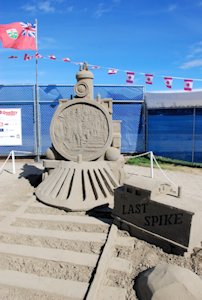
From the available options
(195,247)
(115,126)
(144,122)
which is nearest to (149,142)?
(144,122)

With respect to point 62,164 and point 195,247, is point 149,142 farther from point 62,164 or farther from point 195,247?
point 195,247

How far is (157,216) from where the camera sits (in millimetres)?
Answer: 3729

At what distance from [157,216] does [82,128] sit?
3451 mm

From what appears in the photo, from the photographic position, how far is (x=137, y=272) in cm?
328

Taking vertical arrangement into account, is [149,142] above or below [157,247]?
above

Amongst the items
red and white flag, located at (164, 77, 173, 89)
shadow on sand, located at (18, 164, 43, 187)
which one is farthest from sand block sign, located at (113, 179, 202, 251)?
red and white flag, located at (164, 77, 173, 89)

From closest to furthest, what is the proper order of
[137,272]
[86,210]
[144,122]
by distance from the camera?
[137,272], [86,210], [144,122]

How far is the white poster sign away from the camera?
11.6 meters

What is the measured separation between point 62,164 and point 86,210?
1461 mm

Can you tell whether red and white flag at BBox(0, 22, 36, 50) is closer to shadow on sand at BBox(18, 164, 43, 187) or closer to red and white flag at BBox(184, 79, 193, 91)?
shadow on sand at BBox(18, 164, 43, 187)

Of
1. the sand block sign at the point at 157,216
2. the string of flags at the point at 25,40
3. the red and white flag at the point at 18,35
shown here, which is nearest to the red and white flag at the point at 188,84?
the string of flags at the point at 25,40

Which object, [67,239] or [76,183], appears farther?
[76,183]

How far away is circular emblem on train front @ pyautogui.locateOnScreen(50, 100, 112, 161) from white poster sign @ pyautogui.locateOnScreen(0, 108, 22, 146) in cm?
545

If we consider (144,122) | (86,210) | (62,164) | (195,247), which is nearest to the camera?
(195,247)
